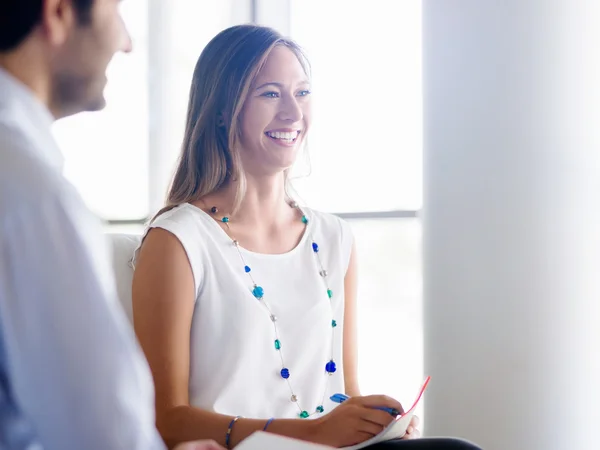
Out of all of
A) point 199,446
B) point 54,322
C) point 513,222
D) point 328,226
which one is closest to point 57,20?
point 54,322

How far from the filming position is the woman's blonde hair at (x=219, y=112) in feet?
5.18

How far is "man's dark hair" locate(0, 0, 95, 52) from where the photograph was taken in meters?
0.64

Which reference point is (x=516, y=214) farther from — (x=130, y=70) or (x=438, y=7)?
(x=130, y=70)

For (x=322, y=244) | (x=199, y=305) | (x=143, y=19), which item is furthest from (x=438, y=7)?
(x=143, y=19)

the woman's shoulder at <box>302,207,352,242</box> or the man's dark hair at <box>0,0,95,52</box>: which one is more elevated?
the man's dark hair at <box>0,0,95,52</box>

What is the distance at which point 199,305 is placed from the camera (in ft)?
4.83

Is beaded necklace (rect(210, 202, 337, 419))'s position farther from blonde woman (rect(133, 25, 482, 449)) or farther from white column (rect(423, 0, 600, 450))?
white column (rect(423, 0, 600, 450))

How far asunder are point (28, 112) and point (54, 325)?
21cm

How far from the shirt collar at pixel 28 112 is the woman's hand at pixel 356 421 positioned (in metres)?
0.73

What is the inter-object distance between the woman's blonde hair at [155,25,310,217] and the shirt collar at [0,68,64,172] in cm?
92

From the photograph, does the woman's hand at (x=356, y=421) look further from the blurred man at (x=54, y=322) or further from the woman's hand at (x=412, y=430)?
the blurred man at (x=54, y=322)

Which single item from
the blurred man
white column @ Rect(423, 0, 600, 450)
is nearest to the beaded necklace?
white column @ Rect(423, 0, 600, 450)

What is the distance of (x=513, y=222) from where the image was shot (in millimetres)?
1743

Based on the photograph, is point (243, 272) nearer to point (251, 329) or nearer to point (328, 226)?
point (251, 329)
